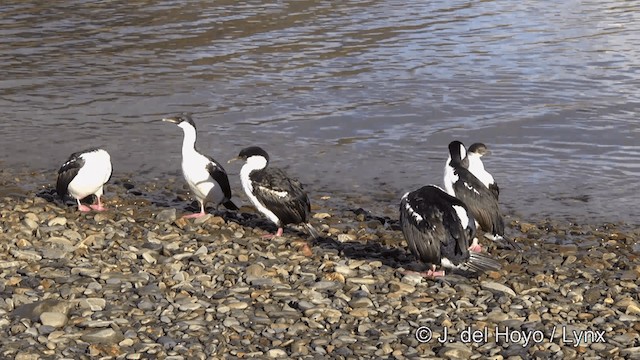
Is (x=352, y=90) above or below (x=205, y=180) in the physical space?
below

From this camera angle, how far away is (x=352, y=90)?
19875 millimetres

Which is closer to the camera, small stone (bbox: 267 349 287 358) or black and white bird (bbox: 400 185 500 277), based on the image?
small stone (bbox: 267 349 287 358)

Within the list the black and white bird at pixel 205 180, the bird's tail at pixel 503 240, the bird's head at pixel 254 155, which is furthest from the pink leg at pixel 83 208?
the bird's tail at pixel 503 240

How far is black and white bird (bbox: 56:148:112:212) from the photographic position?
1237 cm

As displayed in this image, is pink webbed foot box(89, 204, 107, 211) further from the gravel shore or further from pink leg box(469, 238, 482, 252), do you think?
pink leg box(469, 238, 482, 252)

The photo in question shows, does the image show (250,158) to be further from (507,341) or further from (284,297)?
(507,341)

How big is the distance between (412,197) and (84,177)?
415 cm

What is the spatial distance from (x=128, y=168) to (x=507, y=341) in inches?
321

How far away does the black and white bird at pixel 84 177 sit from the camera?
12.4 metres

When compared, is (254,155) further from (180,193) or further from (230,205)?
(180,193)

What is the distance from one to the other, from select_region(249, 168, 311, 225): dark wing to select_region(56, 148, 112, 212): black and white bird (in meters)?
2.02

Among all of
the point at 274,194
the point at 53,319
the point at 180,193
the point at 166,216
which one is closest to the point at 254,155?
the point at 274,194

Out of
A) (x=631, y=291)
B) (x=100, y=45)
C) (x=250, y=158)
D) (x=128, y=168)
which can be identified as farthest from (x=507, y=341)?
(x=100, y=45)

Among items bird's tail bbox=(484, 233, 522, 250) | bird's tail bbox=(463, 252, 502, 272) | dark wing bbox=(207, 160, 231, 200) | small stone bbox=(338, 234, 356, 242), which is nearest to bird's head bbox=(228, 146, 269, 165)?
dark wing bbox=(207, 160, 231, 200)
